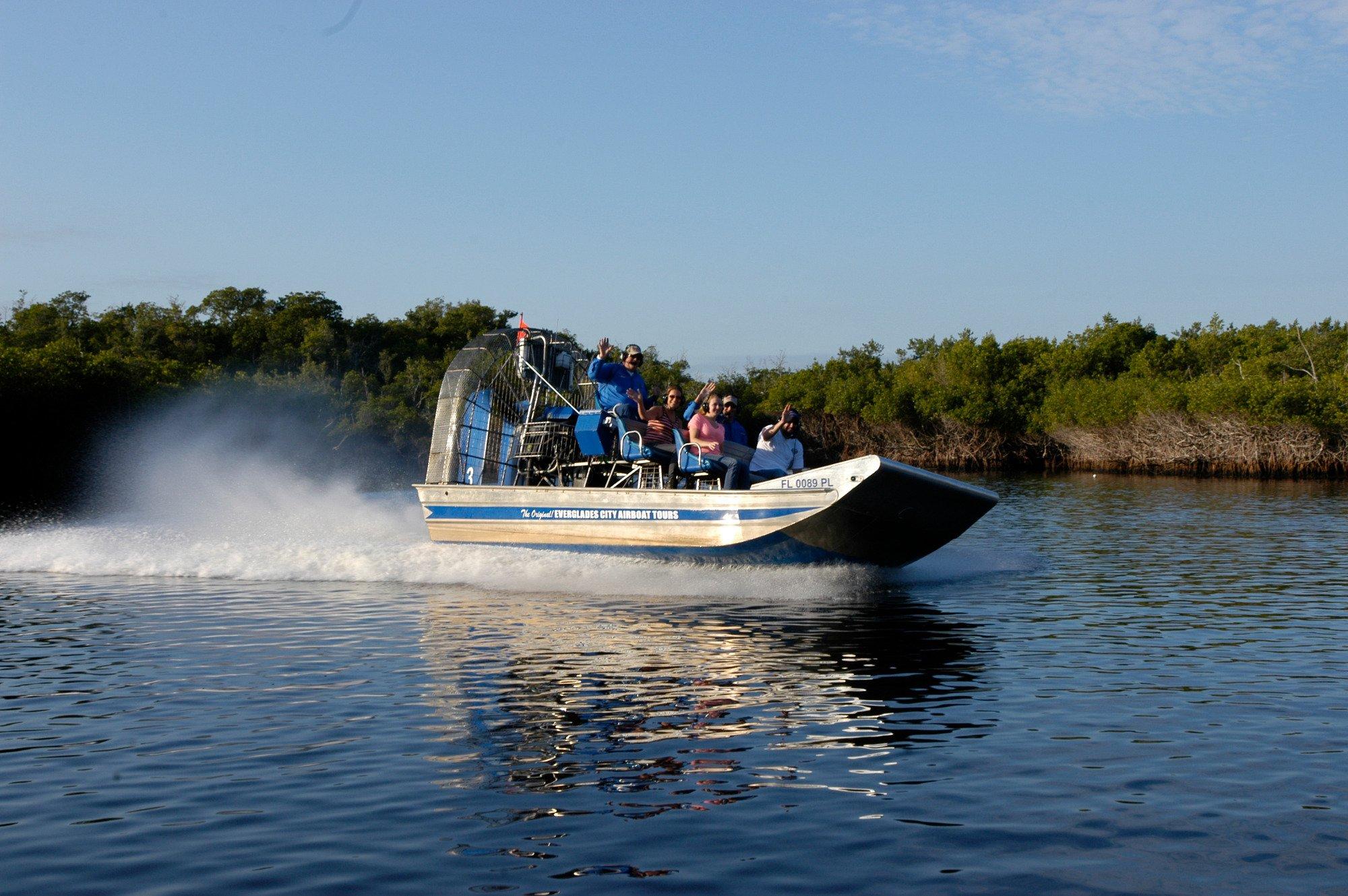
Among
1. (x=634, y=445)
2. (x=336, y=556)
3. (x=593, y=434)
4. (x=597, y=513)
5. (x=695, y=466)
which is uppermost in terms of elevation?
(x=593, y=434)

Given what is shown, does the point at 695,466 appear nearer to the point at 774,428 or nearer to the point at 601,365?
the point at 774,428

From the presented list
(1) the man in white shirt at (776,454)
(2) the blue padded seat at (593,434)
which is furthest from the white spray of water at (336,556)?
(2) the blue padded seat at (593,434)

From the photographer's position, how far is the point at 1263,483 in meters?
49.1

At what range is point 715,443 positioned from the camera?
1609cm


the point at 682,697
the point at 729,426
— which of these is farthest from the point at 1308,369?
the point at 682,697

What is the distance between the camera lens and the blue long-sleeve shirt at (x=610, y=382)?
16.8m

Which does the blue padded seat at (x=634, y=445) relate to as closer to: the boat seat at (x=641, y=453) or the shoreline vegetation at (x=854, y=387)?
the boat seat at (x=641, y=453)

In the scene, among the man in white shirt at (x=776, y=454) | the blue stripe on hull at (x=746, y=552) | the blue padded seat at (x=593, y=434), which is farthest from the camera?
the blue padded seat at (x=593, y=434)

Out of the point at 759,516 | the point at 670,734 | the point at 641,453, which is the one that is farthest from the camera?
the point at 641,453

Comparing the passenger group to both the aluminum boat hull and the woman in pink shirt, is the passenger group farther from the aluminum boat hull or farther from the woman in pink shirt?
the aluminum boat hull

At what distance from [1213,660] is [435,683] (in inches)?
283

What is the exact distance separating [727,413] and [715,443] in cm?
72

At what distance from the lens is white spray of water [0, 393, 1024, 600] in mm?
16016

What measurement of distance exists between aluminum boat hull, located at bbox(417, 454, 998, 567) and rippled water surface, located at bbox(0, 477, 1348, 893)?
41 cm
